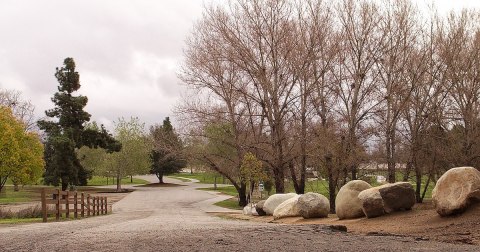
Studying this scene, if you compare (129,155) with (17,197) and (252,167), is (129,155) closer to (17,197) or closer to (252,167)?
(17,197)

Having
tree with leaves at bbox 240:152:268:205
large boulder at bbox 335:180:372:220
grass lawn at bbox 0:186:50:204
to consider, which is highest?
tree with leaves at bbox 240:152:268:205

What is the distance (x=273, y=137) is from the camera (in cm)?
3153

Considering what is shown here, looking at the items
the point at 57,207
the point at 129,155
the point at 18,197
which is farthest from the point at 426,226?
the point at 129,155

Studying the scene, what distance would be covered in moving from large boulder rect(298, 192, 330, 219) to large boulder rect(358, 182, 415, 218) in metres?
3.04

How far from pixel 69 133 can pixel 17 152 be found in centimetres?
1015

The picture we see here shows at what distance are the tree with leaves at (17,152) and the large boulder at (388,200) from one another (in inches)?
1379

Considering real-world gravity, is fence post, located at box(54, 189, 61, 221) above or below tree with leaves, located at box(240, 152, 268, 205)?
below

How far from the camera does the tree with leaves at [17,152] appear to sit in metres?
42.9

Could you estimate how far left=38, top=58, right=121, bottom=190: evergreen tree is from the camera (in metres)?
53.3

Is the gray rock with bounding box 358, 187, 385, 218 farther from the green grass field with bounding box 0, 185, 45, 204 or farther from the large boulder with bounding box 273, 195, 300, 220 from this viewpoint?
the green grass field with bounding box 0, 185, 45, 204

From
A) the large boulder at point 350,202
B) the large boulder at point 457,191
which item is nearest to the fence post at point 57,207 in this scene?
the large boulder at point 350,202

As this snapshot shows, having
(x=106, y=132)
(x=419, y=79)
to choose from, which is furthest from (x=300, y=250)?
(x=106, y=132)

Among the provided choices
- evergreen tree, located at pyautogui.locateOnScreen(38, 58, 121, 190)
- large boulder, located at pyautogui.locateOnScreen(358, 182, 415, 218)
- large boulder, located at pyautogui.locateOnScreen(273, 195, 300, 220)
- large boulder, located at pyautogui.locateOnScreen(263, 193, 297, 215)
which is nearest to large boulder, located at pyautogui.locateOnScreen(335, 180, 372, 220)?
large boulder, located at pyautogui.locateOnScreen(358, 182, 415, 218)

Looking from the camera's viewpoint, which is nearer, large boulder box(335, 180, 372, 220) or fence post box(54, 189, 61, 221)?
large boulder box(335, 180, 372, 220)
